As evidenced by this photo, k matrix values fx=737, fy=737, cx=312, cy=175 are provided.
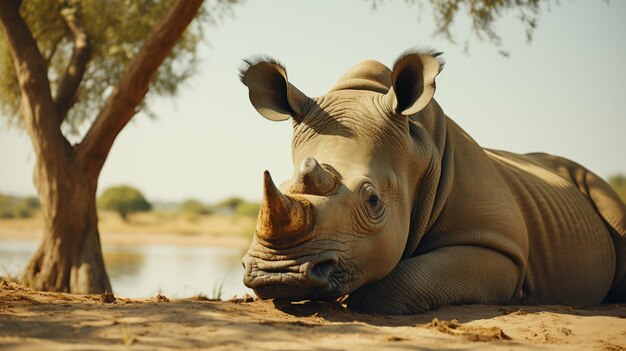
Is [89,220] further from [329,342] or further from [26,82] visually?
[329,342]

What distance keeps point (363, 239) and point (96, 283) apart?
627 centimetres

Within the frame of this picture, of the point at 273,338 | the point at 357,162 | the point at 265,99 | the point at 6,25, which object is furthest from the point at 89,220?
the point at 273,338

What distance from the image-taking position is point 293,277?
182 inches

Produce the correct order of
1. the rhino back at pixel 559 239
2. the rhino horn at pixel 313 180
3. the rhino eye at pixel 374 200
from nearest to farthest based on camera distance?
the rhino horn at pixel 313 180 < the rhino eye at pixel 374 200 < the rhino back at pixel 559 239

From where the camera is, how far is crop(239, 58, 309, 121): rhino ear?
19.7 ft

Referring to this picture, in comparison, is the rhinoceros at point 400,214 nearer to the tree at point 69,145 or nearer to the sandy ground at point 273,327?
the sandy ground at point 273,327

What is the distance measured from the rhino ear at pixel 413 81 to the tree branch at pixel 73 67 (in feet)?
22.9

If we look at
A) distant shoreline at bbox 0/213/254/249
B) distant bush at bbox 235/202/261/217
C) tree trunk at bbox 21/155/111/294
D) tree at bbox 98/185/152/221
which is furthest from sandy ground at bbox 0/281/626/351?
distant bush at bbox 235/202/261/217

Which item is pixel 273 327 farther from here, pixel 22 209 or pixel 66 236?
pixel 22 209

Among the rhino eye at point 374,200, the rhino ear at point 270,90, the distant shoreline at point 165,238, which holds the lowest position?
the distant shoreline at point 165,238

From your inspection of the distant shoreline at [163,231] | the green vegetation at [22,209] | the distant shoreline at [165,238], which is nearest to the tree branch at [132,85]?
the distant shoreline at [163,231]

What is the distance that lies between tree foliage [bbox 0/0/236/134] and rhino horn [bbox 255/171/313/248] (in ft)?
26.6

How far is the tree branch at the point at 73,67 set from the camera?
38.5 feet

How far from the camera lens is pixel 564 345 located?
440cm
